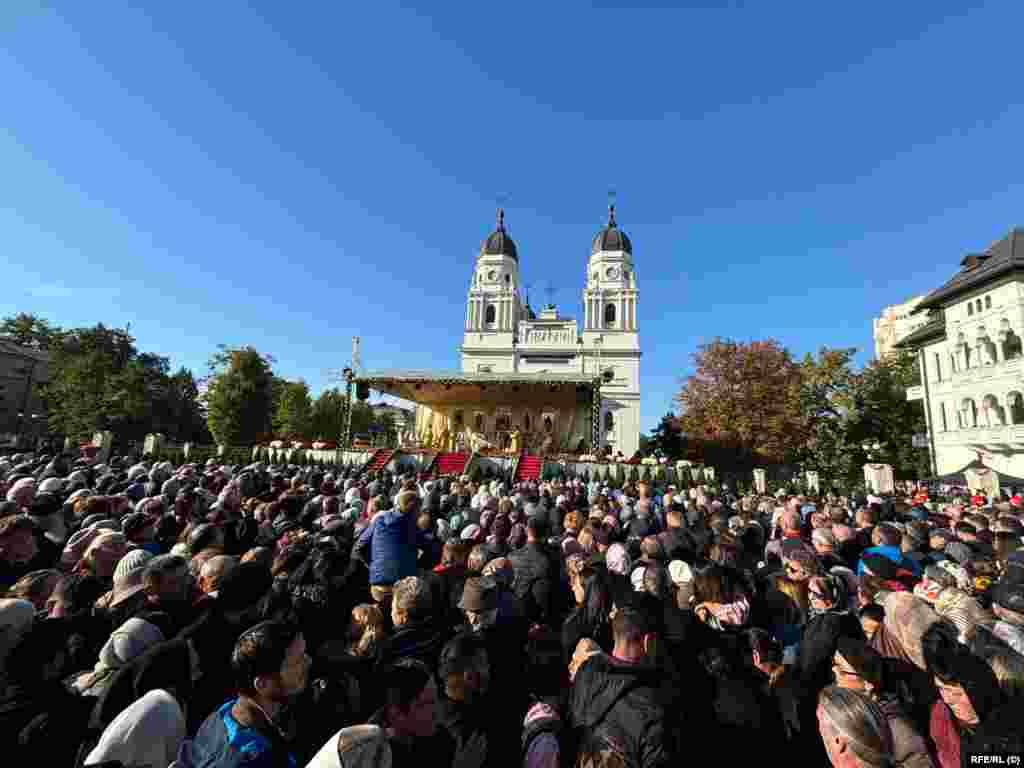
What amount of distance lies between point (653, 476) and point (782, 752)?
1821cm

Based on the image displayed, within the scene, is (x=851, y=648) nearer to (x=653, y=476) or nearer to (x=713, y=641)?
(x=713, y=641)

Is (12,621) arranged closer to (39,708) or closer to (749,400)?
(39,708)

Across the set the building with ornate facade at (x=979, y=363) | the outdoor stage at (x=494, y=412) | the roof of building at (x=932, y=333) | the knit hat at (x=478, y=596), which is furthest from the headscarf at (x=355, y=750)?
the roof of building at (x=932, y=333)

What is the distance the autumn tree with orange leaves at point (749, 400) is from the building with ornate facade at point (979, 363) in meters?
7.36

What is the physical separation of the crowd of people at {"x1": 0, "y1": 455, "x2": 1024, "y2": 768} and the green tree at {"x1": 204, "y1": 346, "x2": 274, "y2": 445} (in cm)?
3501

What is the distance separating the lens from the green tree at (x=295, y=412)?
1676 inches

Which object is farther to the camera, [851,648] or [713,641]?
[713,641]

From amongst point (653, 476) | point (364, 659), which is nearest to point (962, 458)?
point (653, 476)

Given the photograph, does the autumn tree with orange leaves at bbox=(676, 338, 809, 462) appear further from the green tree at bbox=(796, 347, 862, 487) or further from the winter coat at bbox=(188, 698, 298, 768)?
the winter coat at bbox=(188, 698, 298, 768)

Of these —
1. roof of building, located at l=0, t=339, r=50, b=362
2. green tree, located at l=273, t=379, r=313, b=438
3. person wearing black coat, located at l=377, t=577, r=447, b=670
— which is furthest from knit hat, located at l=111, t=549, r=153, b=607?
roof of building, located at l=0, t=339, r=50, b=362

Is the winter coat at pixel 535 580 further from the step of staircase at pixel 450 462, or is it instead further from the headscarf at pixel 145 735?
the step of staircase at pixel 450 462

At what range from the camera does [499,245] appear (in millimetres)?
57469

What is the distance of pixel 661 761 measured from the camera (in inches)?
69.6

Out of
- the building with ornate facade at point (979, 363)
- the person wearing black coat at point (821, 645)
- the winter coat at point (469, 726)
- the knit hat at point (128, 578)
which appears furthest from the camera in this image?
the building with ornate facade at point (979, 363)
